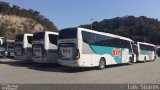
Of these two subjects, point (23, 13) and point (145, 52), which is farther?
point (23, 13)

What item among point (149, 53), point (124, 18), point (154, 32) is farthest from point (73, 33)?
point (124, 18)

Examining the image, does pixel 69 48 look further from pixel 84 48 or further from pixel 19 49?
pixel 19 49

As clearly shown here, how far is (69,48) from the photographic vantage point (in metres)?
19.6

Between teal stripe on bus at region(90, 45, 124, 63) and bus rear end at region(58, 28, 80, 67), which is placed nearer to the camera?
bus rear end at region(58, 28, 80, 67)

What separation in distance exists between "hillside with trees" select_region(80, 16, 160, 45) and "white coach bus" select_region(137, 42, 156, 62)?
58.8m

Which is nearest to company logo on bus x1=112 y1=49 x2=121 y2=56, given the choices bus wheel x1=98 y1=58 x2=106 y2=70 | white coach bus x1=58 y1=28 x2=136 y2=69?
white coach bus x1=58 y1=28 x2=136 y2=69

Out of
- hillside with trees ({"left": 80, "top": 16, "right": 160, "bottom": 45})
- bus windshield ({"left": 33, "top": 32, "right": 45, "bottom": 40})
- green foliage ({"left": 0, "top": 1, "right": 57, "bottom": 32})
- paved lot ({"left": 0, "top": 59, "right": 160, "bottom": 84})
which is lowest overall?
paved lot ({"left": 0, "top": 59, "right": 160, "bottom": 84})

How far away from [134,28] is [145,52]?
73.3 metres

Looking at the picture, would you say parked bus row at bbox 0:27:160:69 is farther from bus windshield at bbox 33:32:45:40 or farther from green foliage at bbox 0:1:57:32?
green foliage at bbox 0:1:57:32

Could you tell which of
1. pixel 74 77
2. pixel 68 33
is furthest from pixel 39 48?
pixel 74 77

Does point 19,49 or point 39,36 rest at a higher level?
point 39,36

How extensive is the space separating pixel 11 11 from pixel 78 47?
73.6 m

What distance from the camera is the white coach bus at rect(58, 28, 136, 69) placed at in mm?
19406

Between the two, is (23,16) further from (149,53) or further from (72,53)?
(72,53)
